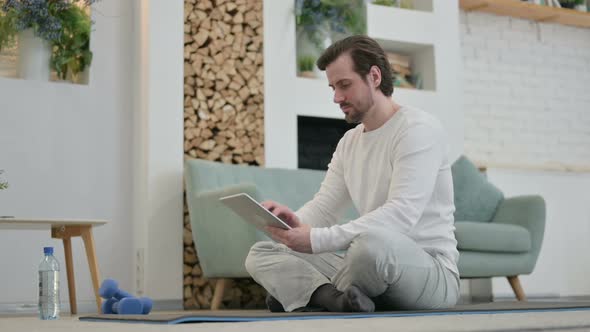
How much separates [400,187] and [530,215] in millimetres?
2427

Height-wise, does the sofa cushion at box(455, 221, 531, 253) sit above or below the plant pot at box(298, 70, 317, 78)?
below

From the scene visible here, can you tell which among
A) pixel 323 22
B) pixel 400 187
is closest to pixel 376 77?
pixel 400 187

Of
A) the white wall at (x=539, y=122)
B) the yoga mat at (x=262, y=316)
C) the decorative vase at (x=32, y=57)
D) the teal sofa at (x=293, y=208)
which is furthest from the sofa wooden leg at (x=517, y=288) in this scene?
the decorative vase at (x=32, y=57)

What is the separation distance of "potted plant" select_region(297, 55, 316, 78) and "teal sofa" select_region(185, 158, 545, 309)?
70 centimetres

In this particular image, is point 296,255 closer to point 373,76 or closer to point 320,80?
point 373,76

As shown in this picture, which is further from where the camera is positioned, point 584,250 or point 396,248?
A: point 584,250

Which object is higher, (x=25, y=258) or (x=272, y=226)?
(x=272, y=226)

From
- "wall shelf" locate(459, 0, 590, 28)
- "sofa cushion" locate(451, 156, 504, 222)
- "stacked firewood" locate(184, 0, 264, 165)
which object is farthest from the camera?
"wall shelf" locate(459, 0, 590, 28)

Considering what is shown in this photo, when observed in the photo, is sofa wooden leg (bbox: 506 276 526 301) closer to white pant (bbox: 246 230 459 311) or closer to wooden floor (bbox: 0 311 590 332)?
white pant (bbox: 246 230 459 311)

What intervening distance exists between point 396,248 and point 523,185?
3424 millimetres

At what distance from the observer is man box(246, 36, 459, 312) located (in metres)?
2.14

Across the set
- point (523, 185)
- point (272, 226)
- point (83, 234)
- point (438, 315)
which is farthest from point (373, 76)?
point (523, 185)

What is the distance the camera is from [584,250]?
5.35 metres

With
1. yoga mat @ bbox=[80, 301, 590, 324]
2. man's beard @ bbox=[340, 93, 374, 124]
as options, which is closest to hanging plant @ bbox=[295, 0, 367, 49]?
man's beard @ bbox=[340, 93, 374, 124]
